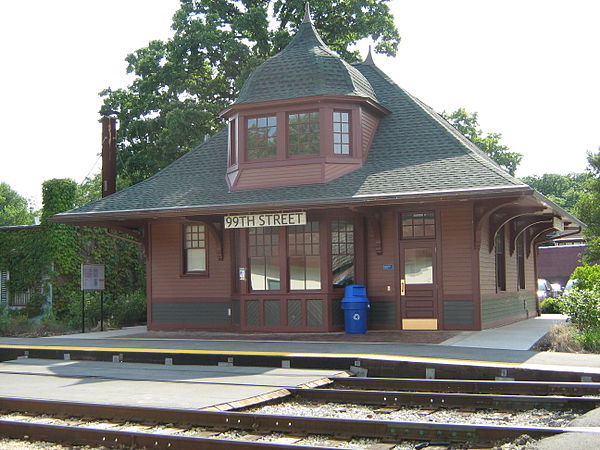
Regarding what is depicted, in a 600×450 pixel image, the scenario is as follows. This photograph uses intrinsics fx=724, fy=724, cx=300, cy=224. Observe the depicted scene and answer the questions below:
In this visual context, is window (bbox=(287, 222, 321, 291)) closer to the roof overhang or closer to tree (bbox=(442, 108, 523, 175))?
the roof overhang

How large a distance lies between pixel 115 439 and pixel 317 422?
2094mm

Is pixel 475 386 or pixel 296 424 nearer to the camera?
pixel 296 424

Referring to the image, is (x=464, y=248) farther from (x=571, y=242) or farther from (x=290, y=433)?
(x=571, y=242)

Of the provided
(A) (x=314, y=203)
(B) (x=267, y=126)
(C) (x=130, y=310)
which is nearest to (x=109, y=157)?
(C) (x=130, y=310)

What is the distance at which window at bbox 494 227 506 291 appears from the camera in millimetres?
19875

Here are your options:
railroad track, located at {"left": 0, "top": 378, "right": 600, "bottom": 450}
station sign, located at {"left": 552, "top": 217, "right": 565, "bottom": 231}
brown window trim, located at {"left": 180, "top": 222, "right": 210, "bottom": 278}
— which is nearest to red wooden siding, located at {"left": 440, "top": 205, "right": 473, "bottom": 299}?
station sign, located at {"left": 552, "top": 217, "right": 565, "bottom": 231}

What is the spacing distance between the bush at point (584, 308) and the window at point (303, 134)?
23.2ft

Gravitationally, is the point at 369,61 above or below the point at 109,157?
above

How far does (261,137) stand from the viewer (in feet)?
63.0

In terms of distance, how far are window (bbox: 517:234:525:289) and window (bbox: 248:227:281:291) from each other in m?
8.68

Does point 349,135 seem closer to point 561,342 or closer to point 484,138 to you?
point 561,342

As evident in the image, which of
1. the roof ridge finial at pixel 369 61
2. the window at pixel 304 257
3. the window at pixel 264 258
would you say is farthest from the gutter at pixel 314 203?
the roof ridge finial at pixel 369 61

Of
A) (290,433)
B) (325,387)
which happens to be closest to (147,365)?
(325,387)

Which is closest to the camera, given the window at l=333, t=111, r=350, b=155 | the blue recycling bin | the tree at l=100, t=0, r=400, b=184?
the blue recycling bin
